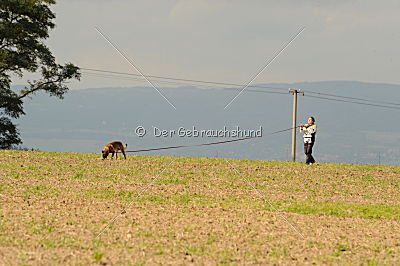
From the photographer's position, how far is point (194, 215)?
18.5 m

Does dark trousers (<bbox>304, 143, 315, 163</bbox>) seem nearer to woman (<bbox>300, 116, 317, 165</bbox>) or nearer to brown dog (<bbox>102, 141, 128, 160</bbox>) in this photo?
woman (<bbox>300, 116, 317, 165</bbox>)

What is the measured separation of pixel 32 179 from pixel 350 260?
16137 mm

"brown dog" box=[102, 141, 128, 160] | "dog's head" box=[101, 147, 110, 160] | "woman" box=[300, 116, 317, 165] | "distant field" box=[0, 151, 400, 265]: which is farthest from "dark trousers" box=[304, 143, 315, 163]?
"dog's head" box=[101, 147, 110, 160]

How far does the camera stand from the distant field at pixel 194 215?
45.4ft

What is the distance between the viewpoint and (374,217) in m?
19.9

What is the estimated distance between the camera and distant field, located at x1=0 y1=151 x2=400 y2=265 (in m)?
13.8

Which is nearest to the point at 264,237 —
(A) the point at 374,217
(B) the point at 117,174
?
(A) the point at 374,217

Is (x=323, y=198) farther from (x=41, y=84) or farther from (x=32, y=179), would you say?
(x=41, y=84)

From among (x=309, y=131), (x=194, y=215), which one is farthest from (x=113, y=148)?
(x=194, y=215)

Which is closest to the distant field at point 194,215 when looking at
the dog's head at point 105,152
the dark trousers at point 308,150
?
the dog's head at point 105,152

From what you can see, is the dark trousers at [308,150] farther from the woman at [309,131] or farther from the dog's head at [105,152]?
the dog's head at [105,152]

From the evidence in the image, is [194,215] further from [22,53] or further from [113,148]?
[22,53]

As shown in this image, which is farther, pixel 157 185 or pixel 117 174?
pixel 117 174

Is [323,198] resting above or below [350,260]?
above
